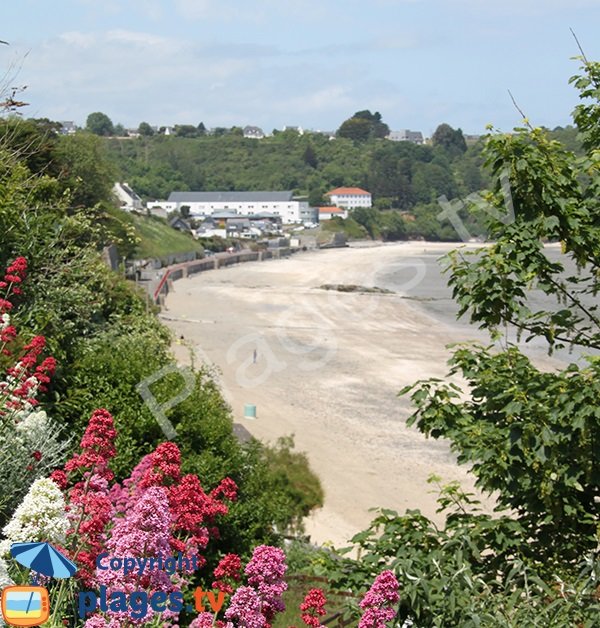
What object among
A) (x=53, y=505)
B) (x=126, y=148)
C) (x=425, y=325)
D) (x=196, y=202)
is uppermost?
(x=126, y=148)

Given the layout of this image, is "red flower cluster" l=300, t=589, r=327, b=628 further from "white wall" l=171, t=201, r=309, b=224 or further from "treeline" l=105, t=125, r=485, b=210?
"white wall" l=171, t=201, r=309, b=224

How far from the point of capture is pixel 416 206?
15112 centimetres

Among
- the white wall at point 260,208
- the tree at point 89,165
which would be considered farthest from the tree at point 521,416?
the white wall at point 260,208

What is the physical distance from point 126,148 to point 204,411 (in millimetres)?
187262

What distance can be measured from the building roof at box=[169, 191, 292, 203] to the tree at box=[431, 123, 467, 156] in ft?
158

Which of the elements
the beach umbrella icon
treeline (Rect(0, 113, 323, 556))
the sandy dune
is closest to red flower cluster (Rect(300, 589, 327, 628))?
the beach umbrella icon

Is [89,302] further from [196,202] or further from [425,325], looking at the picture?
[196,202]

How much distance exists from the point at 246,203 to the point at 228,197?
343 centimetres

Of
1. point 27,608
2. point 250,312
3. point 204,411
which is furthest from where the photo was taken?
point 250,312

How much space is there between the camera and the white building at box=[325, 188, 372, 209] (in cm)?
15899

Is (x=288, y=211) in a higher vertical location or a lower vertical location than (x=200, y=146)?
lower

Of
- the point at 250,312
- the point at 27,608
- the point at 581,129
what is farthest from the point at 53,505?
the point at 250,312

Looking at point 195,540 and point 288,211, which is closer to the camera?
point 195,540

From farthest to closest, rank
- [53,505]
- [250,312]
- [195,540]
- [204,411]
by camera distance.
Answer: [250,312]
[204,411]
[195,540]
[53,505]
